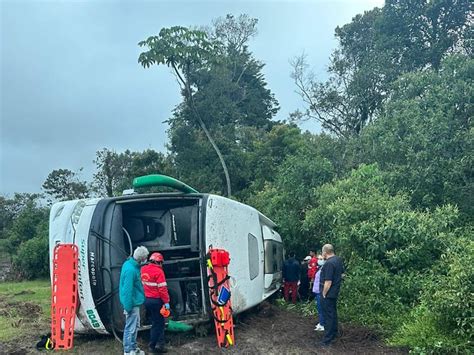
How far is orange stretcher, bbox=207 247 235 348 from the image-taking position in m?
7.02

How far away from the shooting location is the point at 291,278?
11.5m

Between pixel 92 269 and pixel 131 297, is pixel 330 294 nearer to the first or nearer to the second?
pixel 131 297

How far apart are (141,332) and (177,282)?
3.13 ft

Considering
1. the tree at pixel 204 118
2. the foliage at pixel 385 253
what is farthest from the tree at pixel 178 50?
the foliage at pixel 385 253

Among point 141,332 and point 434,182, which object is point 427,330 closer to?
point 141,332

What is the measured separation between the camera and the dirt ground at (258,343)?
6797 mm

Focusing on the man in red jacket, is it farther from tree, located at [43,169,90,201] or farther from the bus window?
tree, located at [43,169,90,201]

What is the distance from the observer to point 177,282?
787cm

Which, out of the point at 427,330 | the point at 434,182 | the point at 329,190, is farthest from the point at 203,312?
the point at 434,182

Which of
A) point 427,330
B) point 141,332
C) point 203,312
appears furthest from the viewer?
point 141,332

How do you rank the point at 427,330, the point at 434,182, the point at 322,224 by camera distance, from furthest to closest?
1. the point at 434,182
2. the point at 322,224
3. the point at 427,330

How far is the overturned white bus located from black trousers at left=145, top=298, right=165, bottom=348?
621 millimetres

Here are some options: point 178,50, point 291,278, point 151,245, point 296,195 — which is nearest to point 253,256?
point 151,245

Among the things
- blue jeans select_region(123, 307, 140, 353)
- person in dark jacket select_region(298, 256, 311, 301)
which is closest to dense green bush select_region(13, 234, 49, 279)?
person in dark jacket select_region(298, 256, 311, 301)
